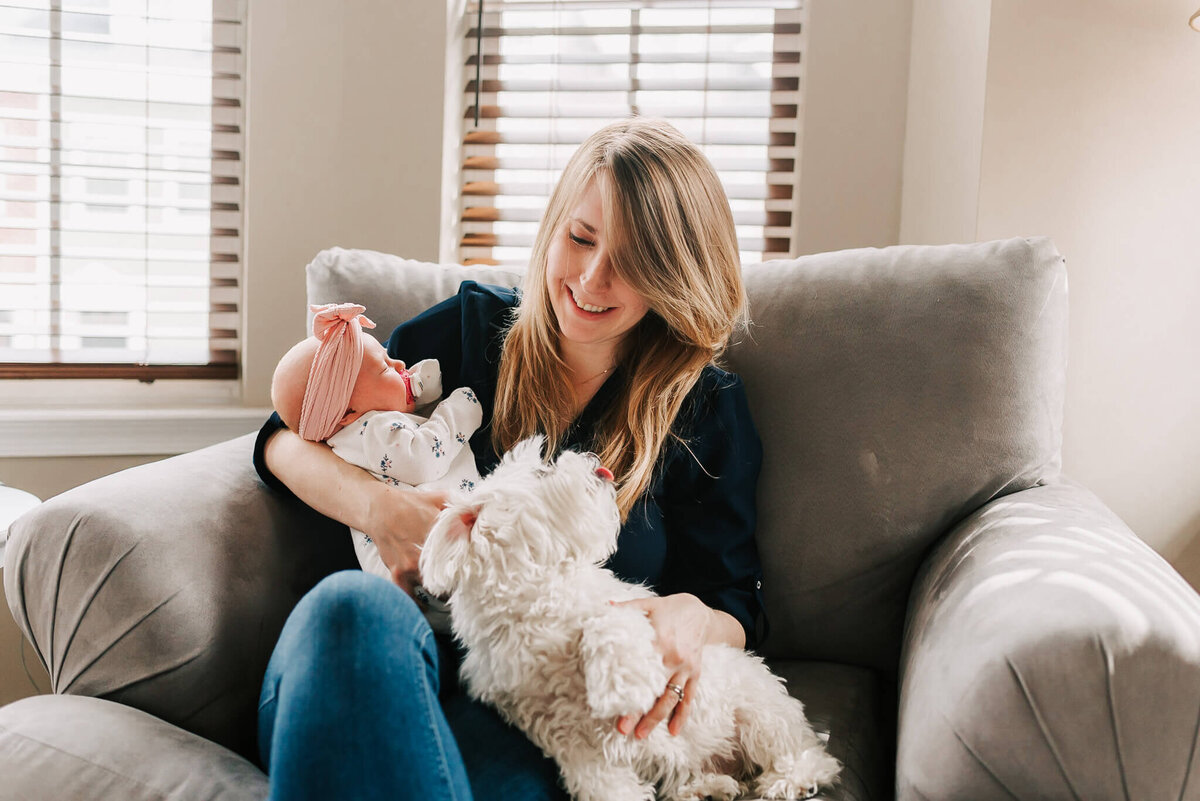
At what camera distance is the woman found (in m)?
0.94

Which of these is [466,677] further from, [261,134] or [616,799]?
[261,134]

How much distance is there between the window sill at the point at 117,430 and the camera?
1898 millimetres

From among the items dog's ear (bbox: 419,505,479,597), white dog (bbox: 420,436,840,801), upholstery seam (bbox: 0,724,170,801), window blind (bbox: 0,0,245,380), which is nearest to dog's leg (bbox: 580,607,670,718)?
white dog (bbox: 420,436,840,801)

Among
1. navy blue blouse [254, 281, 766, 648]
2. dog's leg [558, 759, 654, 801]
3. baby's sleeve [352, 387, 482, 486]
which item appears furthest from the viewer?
navy blue blouse [254, 281, 766, 648]

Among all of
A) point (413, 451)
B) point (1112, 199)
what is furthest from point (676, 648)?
point (1112, 199)

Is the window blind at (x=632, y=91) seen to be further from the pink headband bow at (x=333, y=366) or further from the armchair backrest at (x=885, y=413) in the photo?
the pink headband bow at (x=333, y=366)

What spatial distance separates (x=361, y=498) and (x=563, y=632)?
1.24 feet

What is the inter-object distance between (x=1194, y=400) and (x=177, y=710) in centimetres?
187

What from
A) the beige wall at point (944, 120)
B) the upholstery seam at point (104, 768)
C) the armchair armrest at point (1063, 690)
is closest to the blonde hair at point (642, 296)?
the armchair armrest at point (1063, 690)

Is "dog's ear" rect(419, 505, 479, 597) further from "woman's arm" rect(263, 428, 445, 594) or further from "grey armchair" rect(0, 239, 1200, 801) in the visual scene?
"grey armchair" rect(0, 239, 1200, 801)

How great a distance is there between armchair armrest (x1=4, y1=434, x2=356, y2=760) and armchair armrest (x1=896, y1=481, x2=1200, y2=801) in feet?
2.62

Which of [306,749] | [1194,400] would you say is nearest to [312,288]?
[306,749]

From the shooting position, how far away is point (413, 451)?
1061mm

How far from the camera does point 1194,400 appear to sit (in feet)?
5.46
